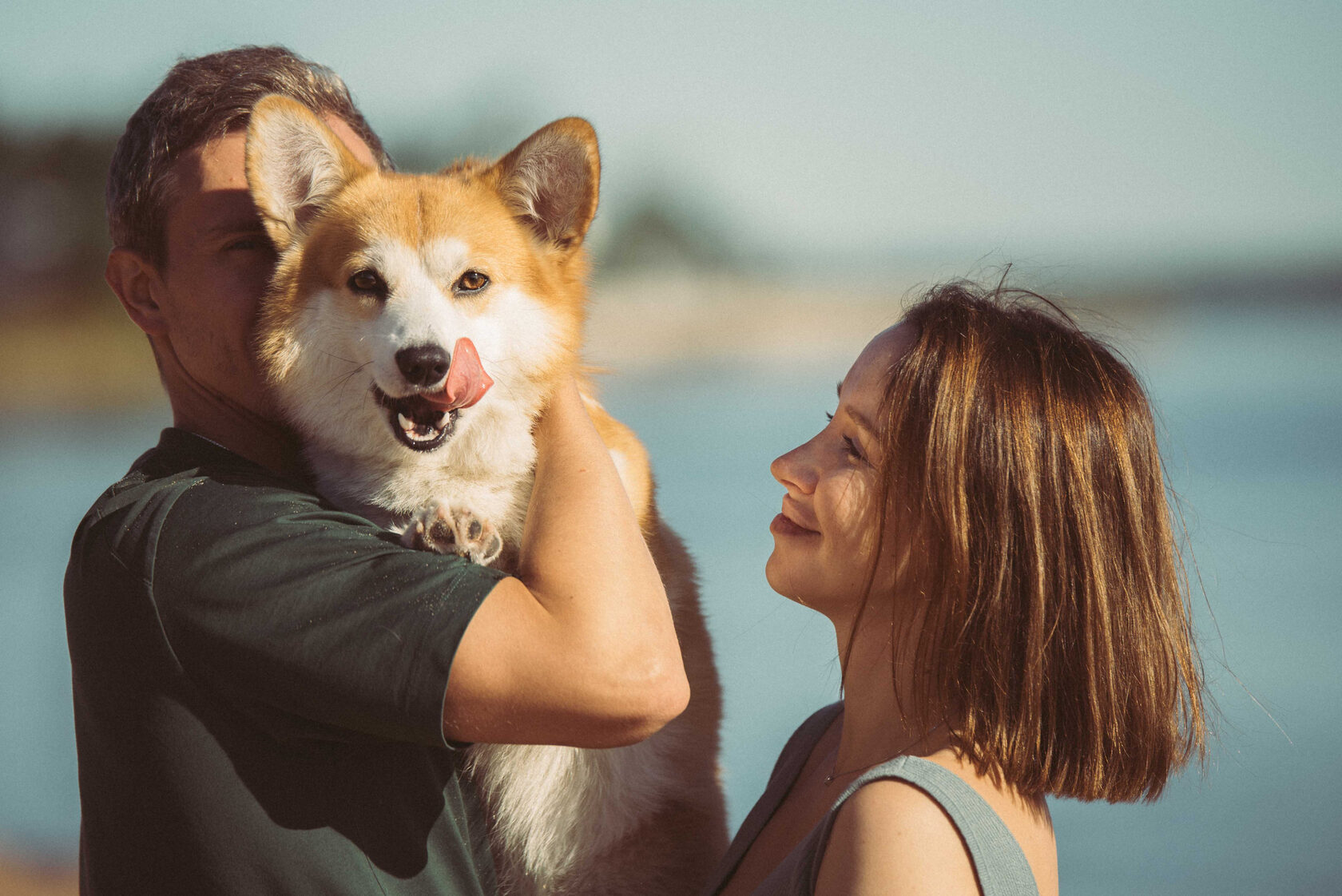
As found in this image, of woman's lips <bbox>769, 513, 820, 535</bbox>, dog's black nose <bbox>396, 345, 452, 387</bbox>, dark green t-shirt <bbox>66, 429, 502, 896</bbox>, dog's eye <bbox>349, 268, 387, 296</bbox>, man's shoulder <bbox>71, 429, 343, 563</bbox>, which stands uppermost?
dog's eye <bbox>349, 268, 387, 296</bbox>

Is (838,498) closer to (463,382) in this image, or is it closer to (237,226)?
(463,382)

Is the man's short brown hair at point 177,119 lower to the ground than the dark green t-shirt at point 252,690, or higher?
higher

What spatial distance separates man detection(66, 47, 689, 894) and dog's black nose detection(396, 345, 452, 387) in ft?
1.33

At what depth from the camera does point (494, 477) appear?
1975 mm

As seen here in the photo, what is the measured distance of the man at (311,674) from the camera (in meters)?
1.28

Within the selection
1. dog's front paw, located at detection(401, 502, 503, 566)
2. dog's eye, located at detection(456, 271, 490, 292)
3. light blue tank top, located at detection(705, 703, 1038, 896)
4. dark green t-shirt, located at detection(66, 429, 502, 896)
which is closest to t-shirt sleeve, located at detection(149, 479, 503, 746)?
dark green t-shirt, located at detection(66, 429, 502, 896)

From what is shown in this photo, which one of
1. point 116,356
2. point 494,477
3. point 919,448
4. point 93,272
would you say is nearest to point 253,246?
point 494,477

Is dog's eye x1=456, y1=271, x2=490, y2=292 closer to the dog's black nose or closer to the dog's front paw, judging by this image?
the dog's black nose

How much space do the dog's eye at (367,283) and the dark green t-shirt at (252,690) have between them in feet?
2.40

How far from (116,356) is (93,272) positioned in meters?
2.28

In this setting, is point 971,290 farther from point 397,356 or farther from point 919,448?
point 397,356

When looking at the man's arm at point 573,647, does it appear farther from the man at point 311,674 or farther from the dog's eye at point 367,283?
the dog's eye at point 367,283

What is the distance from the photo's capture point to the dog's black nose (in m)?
1.85

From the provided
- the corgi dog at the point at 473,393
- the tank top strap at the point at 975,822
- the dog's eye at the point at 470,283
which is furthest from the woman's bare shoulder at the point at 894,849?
the dog's eye at the point at 470,283
